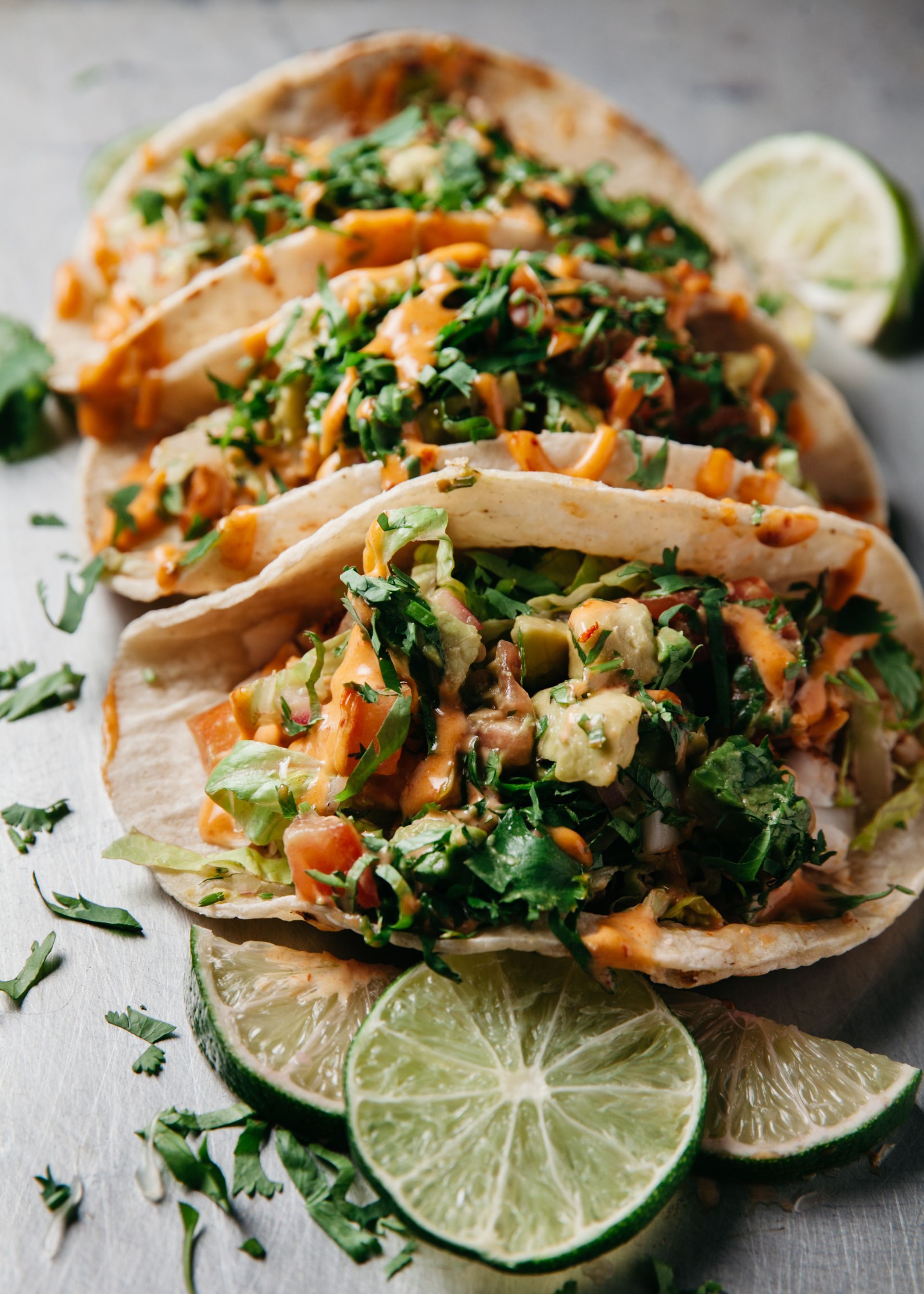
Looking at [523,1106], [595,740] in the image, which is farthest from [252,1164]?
[595,740]

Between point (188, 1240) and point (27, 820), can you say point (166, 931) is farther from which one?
point (188, 1240)

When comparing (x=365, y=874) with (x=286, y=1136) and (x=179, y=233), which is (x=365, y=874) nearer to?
(x=286, y=1136)

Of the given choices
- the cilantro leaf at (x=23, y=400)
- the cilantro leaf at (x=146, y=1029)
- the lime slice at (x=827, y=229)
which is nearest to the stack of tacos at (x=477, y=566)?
the cilantro leaf at (x=23, y=400)

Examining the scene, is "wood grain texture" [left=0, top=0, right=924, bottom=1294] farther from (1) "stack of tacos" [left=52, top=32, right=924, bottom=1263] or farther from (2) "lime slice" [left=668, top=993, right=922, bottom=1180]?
(1) "stack of tacos" [left=52, top=32, right=924, bottom=1263]

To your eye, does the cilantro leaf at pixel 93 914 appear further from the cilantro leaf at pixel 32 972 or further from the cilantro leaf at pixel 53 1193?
the cilantro leaf at pixel 53 1193

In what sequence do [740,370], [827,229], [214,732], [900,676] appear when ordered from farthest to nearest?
[827,229] < [740,370] < [900,676] < [214,732]

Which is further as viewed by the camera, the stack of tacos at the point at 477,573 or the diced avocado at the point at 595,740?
the stack of tacos at the point at 477,573
